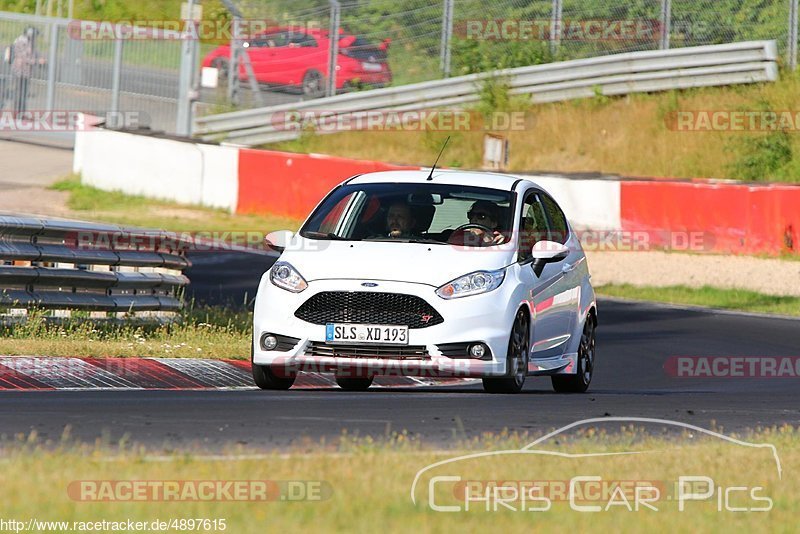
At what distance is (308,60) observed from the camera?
106ft

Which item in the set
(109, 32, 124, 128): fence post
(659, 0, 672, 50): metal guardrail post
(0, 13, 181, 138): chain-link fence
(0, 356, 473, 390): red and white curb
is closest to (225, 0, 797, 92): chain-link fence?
(659, 0, 672, 50): metal guardrail post

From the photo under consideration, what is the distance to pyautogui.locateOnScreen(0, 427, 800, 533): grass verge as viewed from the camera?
5.43m

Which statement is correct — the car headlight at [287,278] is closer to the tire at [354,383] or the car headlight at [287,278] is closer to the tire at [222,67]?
the tire at [354,383]

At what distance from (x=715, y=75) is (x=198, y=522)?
27382 mm

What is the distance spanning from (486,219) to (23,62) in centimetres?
2336

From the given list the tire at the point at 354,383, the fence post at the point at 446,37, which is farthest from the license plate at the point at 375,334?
the fence post at the point at 446,37

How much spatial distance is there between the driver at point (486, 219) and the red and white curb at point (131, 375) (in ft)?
6.10

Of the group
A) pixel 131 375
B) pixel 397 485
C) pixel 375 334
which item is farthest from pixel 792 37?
pixel 397 485

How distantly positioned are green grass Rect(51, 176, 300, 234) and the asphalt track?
13188 mm

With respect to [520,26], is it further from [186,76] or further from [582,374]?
[582,374]

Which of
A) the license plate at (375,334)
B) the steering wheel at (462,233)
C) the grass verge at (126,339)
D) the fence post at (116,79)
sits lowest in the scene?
the grass verge at (126,339)

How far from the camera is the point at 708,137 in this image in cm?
3092

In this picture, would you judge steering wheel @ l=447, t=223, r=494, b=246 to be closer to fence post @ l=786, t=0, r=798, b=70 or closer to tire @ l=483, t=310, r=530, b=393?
tire @ l=483, t=310, r=530, b=393

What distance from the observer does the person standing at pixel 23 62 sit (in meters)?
32.8
